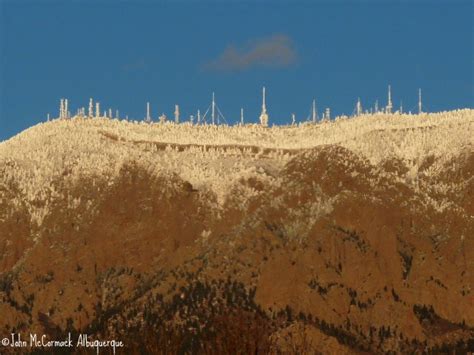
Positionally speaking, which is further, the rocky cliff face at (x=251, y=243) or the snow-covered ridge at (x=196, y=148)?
the snow-covered ridge at (x=196, y=148)

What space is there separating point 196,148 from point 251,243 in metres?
23.9

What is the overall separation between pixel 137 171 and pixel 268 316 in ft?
100

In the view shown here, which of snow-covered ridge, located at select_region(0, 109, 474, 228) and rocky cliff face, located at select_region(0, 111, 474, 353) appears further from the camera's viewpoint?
snow-covered ridge, located at select_region(0, 109, 474, 228)

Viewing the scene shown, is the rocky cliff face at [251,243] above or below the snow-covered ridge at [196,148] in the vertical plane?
below

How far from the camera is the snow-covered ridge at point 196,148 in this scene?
12438 centimetres

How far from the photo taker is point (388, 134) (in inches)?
5118

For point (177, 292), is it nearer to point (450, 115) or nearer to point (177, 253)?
point (177, 253)

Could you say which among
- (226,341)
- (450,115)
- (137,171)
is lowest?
(226,341)

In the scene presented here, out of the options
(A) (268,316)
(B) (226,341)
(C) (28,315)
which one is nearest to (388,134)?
(A) (268,316)

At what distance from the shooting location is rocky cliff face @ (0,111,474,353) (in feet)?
335

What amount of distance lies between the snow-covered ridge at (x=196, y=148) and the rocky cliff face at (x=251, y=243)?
0.31m

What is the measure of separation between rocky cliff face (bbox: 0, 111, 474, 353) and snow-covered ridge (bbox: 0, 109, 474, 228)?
0.31m

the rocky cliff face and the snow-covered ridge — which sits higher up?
the snow-covered ridge

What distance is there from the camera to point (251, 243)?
111 m
